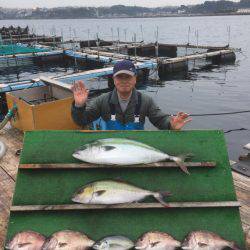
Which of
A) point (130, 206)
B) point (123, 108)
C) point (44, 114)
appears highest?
point (123, 108)

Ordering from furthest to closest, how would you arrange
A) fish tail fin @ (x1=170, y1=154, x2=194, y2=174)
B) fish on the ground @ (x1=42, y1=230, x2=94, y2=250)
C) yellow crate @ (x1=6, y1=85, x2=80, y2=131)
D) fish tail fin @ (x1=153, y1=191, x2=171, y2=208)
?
yellow crate @ (x1=6, y1=85, x2=80, y2=131), fish tail fin @ (x1=170, y1=154, x2=194, y2=174), fish tail fin @ (x1=153, y1=191, x2=171, y2=208), fish on the ground @ (x1=42, y1=230, x2=94, y2=250)

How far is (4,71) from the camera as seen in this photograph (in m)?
36.1

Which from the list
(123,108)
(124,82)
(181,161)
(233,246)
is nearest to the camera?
(233,246)

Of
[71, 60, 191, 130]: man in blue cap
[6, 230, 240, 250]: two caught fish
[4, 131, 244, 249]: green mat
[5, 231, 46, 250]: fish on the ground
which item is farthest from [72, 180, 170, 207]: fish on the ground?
[71, 60, 191, 130]: man in blue cap

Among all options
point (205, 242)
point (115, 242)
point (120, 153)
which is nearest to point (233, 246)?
point (205, 242)

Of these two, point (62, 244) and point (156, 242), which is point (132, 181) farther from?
point (62, 244)

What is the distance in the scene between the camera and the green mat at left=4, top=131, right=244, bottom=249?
395cm

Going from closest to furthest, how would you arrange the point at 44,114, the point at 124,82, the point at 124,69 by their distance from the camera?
the point at 124,69 < the point at 124,82 < the point at 44,114

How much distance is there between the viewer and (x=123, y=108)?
208 inches

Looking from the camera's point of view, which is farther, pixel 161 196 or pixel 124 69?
pixel 124 69

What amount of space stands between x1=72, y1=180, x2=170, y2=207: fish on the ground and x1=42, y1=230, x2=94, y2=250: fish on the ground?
0.38 meters

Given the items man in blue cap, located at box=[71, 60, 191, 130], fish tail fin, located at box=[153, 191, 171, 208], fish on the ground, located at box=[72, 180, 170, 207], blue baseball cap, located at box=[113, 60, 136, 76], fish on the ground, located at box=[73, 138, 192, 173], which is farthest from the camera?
man in blue cap, located at box=[71, 60, 191, 130]

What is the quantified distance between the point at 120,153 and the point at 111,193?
512 millimetres

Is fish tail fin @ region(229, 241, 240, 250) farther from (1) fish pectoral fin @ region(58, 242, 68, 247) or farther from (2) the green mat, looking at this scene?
(1) fish pectoral fin @ region(58, 242, 68, 247)
